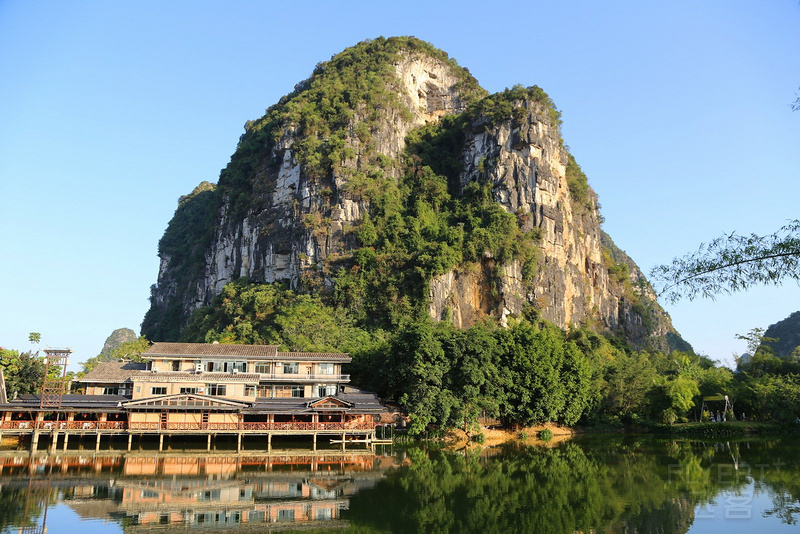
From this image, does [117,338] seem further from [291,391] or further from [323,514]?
[323,514]

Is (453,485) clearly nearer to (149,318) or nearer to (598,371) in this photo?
(598,371)

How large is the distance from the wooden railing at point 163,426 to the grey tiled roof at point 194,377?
3.09 meters

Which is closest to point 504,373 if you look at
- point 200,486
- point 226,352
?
point 226,352

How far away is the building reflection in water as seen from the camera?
2030 centimetres

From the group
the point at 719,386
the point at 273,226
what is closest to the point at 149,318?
the point at 273,226

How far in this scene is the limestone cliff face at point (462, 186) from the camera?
65.0 metres

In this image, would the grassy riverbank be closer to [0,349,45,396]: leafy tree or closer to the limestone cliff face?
the limestone cliff face

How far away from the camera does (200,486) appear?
24641 millimetres

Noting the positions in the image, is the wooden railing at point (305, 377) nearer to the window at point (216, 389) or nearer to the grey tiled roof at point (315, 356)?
the grey tiled roof at point (315, 356)

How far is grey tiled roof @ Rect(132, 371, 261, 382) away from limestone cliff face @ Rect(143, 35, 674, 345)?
26.0 metres

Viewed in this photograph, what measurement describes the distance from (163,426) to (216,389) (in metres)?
4.14

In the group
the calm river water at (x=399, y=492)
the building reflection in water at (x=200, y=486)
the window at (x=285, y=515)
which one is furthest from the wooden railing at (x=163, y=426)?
the window at (x=285, y=515)

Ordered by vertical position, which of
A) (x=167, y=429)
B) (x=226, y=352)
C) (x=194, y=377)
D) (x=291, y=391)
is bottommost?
(x=167, y=429)

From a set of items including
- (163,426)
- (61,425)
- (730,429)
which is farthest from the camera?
(730,429)
